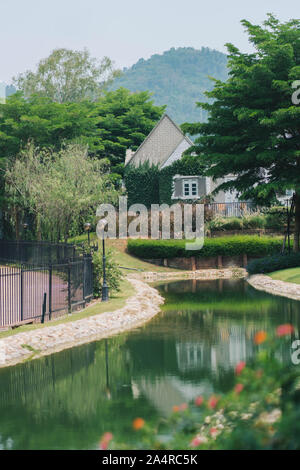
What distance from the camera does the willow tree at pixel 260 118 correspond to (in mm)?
32250

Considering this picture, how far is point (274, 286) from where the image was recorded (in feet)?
94.1

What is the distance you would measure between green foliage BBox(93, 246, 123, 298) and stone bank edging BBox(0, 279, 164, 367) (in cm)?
174

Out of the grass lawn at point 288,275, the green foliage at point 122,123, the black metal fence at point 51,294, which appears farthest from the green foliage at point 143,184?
the black metal fence at point 51,294

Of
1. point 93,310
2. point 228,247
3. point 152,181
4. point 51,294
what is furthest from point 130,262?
point 51,294

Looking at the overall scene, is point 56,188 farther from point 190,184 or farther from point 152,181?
point 152,181

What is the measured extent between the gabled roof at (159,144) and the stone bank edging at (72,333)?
104ft

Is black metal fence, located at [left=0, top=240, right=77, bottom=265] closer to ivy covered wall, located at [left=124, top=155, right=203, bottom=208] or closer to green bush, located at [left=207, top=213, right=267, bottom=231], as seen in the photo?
green bush, located at [left=207, top=213, right=267, bottom=231]

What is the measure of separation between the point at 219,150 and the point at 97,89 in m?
42.8

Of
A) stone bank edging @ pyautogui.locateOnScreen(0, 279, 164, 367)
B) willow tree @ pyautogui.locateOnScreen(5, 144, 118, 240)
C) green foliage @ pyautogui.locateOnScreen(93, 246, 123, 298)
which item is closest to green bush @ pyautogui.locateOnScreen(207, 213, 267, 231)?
willow tree @ pyautogui.locateOnScreen(5, 144, 118, 240)

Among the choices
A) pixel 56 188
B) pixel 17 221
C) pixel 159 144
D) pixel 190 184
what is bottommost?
pixel 17 221

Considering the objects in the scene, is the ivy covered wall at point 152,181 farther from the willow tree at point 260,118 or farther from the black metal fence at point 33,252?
the black metal fence at point 33,252

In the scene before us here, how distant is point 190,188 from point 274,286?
22595 mm

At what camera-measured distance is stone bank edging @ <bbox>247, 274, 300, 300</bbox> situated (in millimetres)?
26173
